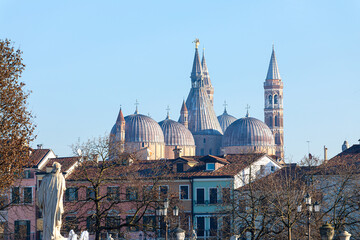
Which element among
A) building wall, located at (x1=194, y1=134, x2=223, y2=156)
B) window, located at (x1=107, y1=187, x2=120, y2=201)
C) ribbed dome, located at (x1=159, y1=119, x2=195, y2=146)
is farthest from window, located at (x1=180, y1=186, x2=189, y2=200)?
building wall, located at (x1=194, y1=134, x2=223, y2=156)

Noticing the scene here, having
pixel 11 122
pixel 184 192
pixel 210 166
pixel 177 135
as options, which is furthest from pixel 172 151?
pixel 11 122

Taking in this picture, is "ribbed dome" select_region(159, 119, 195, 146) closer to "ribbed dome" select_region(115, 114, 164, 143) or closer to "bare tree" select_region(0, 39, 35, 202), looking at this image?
"ribbed dome" select_region(115, 114, 164, 143)

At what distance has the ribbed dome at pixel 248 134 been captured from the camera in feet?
560

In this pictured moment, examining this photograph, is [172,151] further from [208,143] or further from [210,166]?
[210,166]

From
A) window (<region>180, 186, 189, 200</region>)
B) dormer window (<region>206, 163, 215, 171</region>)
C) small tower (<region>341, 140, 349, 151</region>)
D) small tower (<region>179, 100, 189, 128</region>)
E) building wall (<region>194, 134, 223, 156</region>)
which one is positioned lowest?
window (<region>180, 186, 189, 200</region>)

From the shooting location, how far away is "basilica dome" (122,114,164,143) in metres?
166

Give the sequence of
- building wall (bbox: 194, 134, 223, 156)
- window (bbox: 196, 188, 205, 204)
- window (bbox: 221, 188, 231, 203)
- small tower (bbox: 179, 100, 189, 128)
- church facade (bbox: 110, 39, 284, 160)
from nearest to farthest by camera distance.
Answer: window (bbox: 221, 188, 231, 203) < window (bbox: 196, 188, 205, 204) < church facade (bbox: 110, 39, 284, 160) < building wall (bbox: 194, 134, 223, 156) < small tower (bbox: 179, 100, 189, 128)

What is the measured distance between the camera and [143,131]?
547ft

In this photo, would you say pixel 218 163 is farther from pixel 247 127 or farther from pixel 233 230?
pixel 247 127

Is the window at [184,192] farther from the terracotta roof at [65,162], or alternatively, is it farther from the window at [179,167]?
the terracotta roof at [65,162]

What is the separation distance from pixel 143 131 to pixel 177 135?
27.2 ft

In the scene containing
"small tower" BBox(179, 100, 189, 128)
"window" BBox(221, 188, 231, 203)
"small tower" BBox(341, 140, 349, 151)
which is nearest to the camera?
"window" BBox(221, 188, 231, 203)

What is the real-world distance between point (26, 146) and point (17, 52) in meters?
3.64

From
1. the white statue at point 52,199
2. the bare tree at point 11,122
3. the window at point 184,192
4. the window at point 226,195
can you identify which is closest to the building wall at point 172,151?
the window at point 184,192
